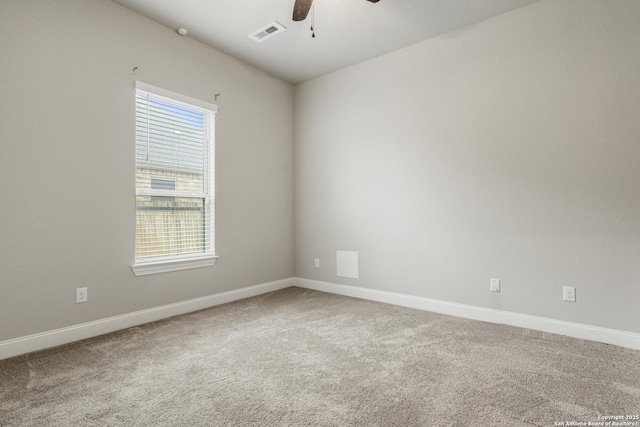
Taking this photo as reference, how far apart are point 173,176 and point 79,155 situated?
0.82m

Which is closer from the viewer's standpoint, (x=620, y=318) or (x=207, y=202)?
(x=620, y=318)

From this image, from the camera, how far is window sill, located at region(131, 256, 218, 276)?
294 centimetres

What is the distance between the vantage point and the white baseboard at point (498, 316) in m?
2.44

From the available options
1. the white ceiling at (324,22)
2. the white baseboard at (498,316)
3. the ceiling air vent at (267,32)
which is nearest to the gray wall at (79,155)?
the white ceiling at (324,22)

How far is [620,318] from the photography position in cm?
243

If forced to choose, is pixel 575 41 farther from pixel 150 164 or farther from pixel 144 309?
pixel 144 309

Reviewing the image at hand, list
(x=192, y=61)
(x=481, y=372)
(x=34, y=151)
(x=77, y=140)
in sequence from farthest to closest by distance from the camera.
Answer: (x=192, y=61), (x=77, y=140), (x=34, y=151), (x=481, y=372)

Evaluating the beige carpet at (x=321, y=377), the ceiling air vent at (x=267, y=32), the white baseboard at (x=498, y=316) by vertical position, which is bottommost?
the beige carpet at (x=321, y=377)

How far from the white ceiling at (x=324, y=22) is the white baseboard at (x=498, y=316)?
2740 mm

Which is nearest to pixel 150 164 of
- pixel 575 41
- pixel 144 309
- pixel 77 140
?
pixel 77 140

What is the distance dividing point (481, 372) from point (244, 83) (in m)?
3.76

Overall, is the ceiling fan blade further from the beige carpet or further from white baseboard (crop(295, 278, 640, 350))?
white baseboard (crop(295, 278, 640, 350))

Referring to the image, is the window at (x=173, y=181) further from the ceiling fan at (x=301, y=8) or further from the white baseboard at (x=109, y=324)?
the ceiling fan at (x=301, y=8)

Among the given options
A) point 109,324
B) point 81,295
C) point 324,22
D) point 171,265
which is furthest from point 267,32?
point 109,324
